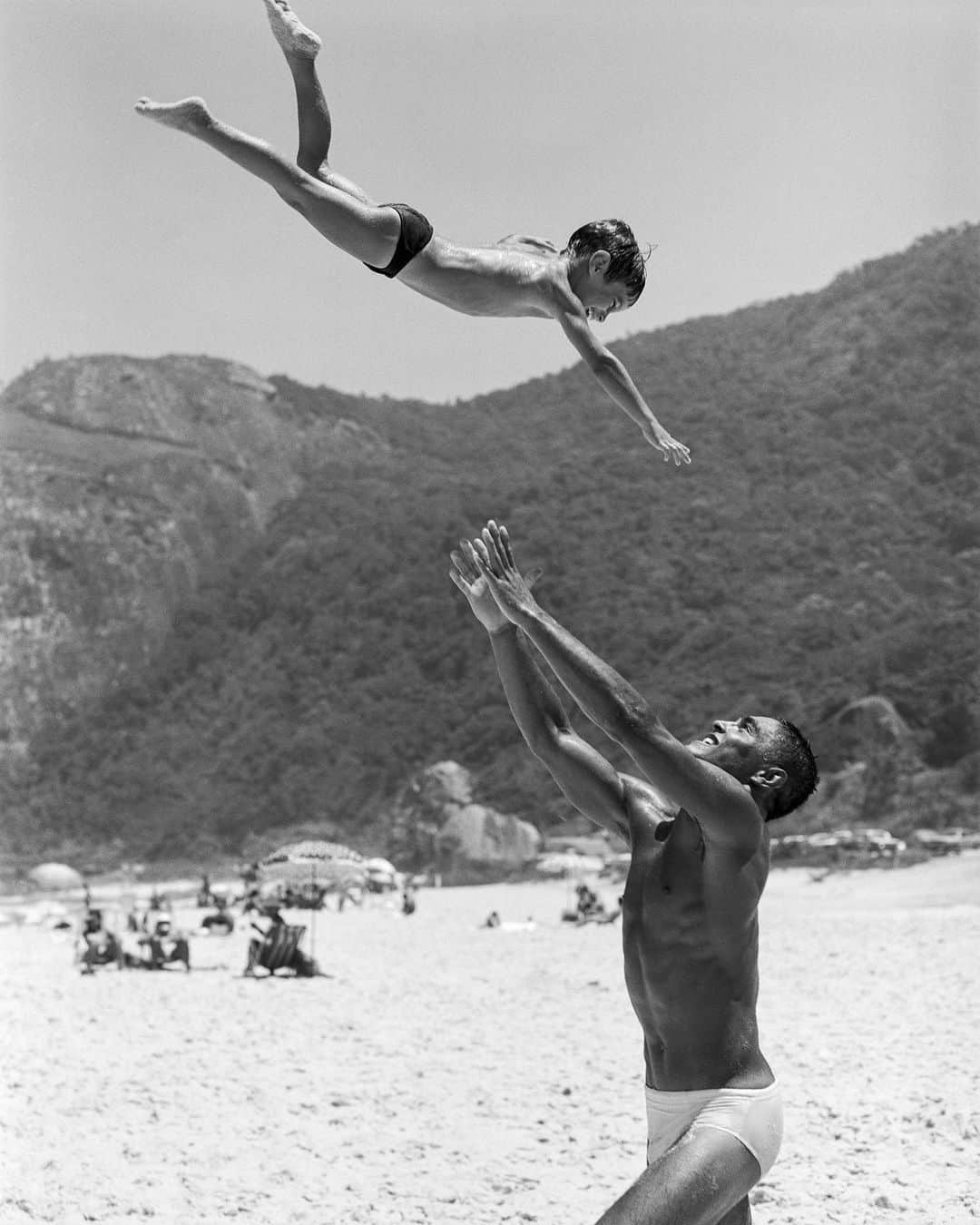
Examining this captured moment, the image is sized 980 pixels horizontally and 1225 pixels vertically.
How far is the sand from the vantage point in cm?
898

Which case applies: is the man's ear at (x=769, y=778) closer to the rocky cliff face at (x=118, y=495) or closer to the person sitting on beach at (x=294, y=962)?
the person sitting on beach at (x=294, y=962)

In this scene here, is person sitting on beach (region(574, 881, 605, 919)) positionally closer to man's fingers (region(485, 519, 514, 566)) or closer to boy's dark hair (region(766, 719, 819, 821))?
boy's dark hair (region(766, 719, 819, 821))

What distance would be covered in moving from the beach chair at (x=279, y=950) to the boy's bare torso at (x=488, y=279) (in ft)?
59.8

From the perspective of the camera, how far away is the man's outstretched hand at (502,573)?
A: 13.3 feet

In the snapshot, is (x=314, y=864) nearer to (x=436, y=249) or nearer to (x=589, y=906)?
(x=589, y=906)

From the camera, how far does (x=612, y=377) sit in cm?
451

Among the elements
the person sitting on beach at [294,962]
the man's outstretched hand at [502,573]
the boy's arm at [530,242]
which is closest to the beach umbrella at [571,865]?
the person sitting on beach at [294,962]

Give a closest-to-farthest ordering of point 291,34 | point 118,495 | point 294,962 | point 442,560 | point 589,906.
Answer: point 291,34, point 294,962, point 589,906, point 442,560, point 118,495

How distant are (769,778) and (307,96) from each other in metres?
2.25

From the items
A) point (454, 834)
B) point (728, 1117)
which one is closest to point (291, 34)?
point (728, 1117)

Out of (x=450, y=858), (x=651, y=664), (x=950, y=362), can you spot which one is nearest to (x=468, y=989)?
(x=450, y=858)

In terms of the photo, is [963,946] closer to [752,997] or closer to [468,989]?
[468,989]

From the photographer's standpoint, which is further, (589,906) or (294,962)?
(589,906)

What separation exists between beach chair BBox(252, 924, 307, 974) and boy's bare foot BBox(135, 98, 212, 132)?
18.5 m
